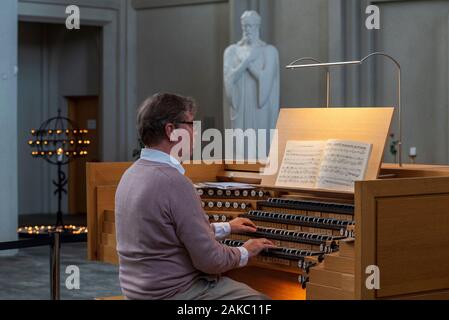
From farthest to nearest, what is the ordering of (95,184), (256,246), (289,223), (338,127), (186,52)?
(186,52) < (95,184) < (338,127) < (289,223) < (256,246)

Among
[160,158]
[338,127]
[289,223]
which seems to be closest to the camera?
[160,158]

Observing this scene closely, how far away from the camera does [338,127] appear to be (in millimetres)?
5059

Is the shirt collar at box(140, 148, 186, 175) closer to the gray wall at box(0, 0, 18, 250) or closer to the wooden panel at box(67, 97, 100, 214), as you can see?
the gray wall at box(0, 0, 18, 250)

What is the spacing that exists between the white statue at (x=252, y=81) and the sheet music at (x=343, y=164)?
6.88m

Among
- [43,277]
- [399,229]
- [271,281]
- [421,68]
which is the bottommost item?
[43,277]

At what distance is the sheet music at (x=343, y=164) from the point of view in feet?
15.7

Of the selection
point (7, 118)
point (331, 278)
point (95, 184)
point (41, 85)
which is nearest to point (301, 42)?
point (7, 118)

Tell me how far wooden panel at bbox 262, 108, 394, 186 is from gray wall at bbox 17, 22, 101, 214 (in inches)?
438

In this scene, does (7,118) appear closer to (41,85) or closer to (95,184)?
(41,85)

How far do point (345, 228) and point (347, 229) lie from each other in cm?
2

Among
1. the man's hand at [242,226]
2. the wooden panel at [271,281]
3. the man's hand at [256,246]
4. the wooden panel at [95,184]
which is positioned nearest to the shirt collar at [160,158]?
the man's hand at [256,246]

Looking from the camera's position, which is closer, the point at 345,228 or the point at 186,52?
the point at 345,228

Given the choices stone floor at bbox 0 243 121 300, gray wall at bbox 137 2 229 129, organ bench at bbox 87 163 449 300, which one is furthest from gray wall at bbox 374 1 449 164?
organ bench at bbox 87 163 449 300

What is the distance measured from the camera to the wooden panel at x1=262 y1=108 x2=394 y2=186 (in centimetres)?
477
